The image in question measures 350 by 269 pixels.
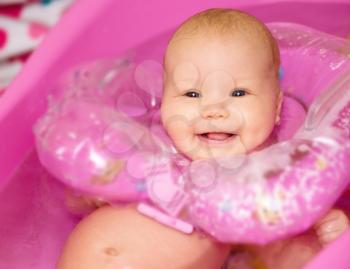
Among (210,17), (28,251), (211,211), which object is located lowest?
(28,251)

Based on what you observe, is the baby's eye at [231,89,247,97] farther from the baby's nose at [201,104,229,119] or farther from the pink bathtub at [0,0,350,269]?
the pink bathtub at [0,0,350,269]

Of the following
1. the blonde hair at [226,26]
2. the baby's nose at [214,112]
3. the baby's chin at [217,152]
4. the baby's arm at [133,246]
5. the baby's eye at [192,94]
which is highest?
the blonde hair at [226,26]

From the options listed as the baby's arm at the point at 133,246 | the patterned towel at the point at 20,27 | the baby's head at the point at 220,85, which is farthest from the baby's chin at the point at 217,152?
the patterned towel at the point at 20,27

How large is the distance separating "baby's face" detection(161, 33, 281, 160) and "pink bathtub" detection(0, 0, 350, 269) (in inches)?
11.2

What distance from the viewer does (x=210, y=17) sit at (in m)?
1.07

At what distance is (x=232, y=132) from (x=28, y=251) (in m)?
0.43

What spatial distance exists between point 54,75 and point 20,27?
51cm

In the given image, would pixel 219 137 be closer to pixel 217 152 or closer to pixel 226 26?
pixel 217 152

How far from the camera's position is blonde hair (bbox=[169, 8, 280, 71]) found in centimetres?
104

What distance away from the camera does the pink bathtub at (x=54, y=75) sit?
1186 millimetres

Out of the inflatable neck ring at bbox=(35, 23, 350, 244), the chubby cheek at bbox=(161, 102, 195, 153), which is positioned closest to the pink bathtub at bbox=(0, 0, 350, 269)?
the inflatable neck ring at bbox=(35, 23, 350, 244)

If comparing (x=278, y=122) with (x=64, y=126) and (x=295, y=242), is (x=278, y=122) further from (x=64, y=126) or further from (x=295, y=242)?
(x=64, y=126)

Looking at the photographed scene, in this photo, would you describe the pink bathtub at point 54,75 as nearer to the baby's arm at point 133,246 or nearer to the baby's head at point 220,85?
the baby's arm at point 133,246

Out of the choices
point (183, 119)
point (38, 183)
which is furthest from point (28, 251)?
point (183, 119)
